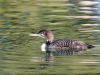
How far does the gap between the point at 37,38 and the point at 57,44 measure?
159cm

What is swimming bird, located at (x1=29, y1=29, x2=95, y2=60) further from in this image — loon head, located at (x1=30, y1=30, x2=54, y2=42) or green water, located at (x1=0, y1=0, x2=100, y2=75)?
green water, located at (x1=0, y1=0, x2=100, y2=75)

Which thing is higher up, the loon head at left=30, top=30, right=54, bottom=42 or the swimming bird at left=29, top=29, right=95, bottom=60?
the loon head at left=30, top=30, right=54, bottom=42

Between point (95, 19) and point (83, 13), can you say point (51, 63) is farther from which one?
point (83, 13)

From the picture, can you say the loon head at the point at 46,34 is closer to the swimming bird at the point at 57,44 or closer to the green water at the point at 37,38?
the swimming bird at the point at 57,44

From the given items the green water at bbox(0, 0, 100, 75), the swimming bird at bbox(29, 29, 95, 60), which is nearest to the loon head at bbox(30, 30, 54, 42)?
the swimming bird at bbox(29, 29, 95, 60)

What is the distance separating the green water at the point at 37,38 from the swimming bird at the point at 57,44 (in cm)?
26

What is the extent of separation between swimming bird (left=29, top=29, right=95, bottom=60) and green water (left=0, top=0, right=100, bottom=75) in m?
0.26

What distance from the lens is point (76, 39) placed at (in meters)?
18.7

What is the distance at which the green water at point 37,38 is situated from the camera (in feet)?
49.0

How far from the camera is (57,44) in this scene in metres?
18.2

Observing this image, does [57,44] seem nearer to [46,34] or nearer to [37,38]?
[46,34]

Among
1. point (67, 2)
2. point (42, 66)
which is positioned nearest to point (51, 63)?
point (42, 66)

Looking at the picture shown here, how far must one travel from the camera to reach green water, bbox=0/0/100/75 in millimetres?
14930

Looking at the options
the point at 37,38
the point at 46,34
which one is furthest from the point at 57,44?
the point at 37,38
